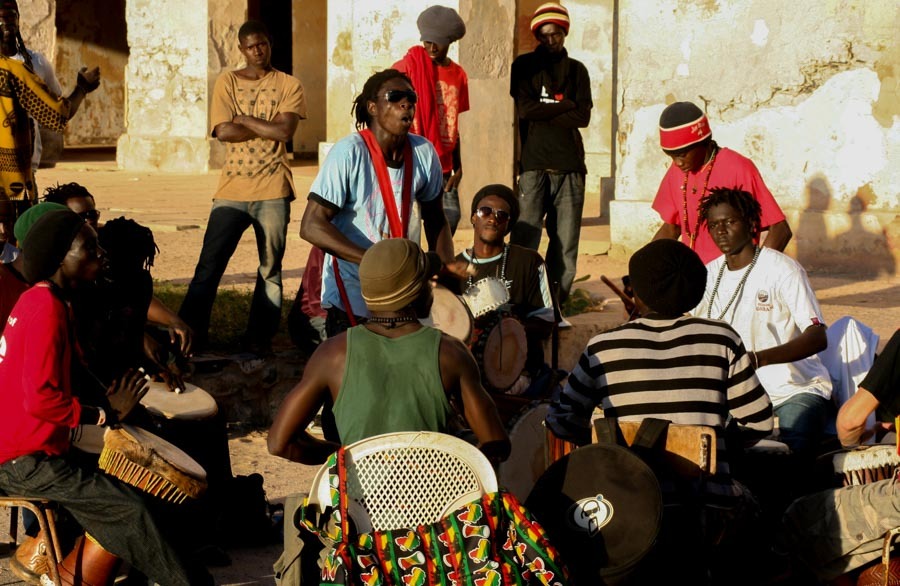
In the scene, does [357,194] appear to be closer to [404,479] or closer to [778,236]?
[778,236]

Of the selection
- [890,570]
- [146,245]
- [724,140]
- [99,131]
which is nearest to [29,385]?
[146,245]

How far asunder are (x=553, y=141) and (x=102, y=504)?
18.1 ft

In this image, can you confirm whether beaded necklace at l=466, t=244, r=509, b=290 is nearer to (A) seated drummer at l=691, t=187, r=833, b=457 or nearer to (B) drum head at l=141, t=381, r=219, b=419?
(A) seated drummer at l=691, t=187, r=833, b=457

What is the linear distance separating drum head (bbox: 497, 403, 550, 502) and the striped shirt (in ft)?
2.54

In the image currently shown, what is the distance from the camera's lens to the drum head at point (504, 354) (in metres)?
6.10

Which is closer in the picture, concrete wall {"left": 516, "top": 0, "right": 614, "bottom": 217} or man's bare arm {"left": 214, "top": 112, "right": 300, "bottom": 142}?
man's bare arm {"left": 214, "top": 112, "right": 300, "bottom": 142}

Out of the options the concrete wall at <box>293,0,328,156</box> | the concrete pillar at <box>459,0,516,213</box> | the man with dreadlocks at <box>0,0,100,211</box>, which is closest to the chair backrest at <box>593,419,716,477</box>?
the man with dreadlocks at <box>0,0,100,211</box>

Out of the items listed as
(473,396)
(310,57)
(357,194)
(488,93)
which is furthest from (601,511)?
(310,57)

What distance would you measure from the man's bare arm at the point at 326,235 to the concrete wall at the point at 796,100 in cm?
669

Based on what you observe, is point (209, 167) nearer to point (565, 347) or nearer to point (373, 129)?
point (565, 347)

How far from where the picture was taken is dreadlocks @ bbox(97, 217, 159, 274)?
598 centimetres

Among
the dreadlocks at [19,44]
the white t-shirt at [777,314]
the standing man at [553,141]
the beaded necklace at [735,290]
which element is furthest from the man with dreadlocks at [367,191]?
the standing man at [553,141]

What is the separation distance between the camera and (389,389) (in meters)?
3.83

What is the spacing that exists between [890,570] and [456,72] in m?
5.68
